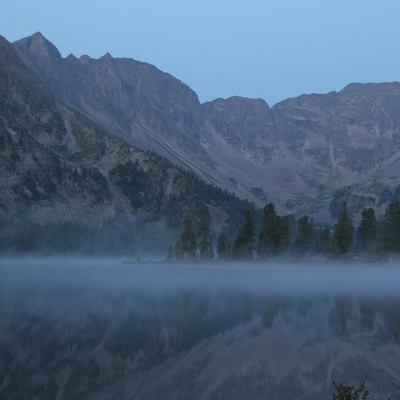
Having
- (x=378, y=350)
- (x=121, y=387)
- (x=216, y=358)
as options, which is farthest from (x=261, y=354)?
(x=121, y=387)

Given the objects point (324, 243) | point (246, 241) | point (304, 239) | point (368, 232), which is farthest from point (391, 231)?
point (246, 241)

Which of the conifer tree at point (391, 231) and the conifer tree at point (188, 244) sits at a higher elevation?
the conifer tree at point (391, 231)

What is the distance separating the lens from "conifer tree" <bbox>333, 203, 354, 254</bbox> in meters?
136

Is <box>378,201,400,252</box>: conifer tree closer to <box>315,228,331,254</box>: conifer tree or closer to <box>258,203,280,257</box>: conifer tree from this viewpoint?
<box>315,228,331,254</box>: conifer tree

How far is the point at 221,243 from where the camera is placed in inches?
6314

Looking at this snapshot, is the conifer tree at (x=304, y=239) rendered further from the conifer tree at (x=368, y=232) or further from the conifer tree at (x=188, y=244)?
the conifer tree at (x=188, y=244)

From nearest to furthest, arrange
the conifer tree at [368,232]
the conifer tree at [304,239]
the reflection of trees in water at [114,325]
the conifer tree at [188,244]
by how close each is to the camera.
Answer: the reflection of trees in water at [114,325], the conifer tree at [368,232], the conifer tree at [304,239], the conifer tree at [188,244]

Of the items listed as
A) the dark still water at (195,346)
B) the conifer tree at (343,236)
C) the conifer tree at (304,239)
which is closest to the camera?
the dark still water at (195,346)

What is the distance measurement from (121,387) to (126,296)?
39.0 metres

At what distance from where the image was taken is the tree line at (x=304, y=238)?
5079 inches

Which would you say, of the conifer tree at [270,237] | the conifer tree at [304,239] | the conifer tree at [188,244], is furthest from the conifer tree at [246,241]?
the conifer tree at [188,244]

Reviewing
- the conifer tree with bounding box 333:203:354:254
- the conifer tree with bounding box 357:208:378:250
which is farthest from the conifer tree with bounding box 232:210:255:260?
the conifer tree with bounding box 357:208:378:250

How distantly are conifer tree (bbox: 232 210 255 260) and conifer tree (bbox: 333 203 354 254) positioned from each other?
65.8 feet

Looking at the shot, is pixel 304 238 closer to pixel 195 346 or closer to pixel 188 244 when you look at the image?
pixel 188 244
